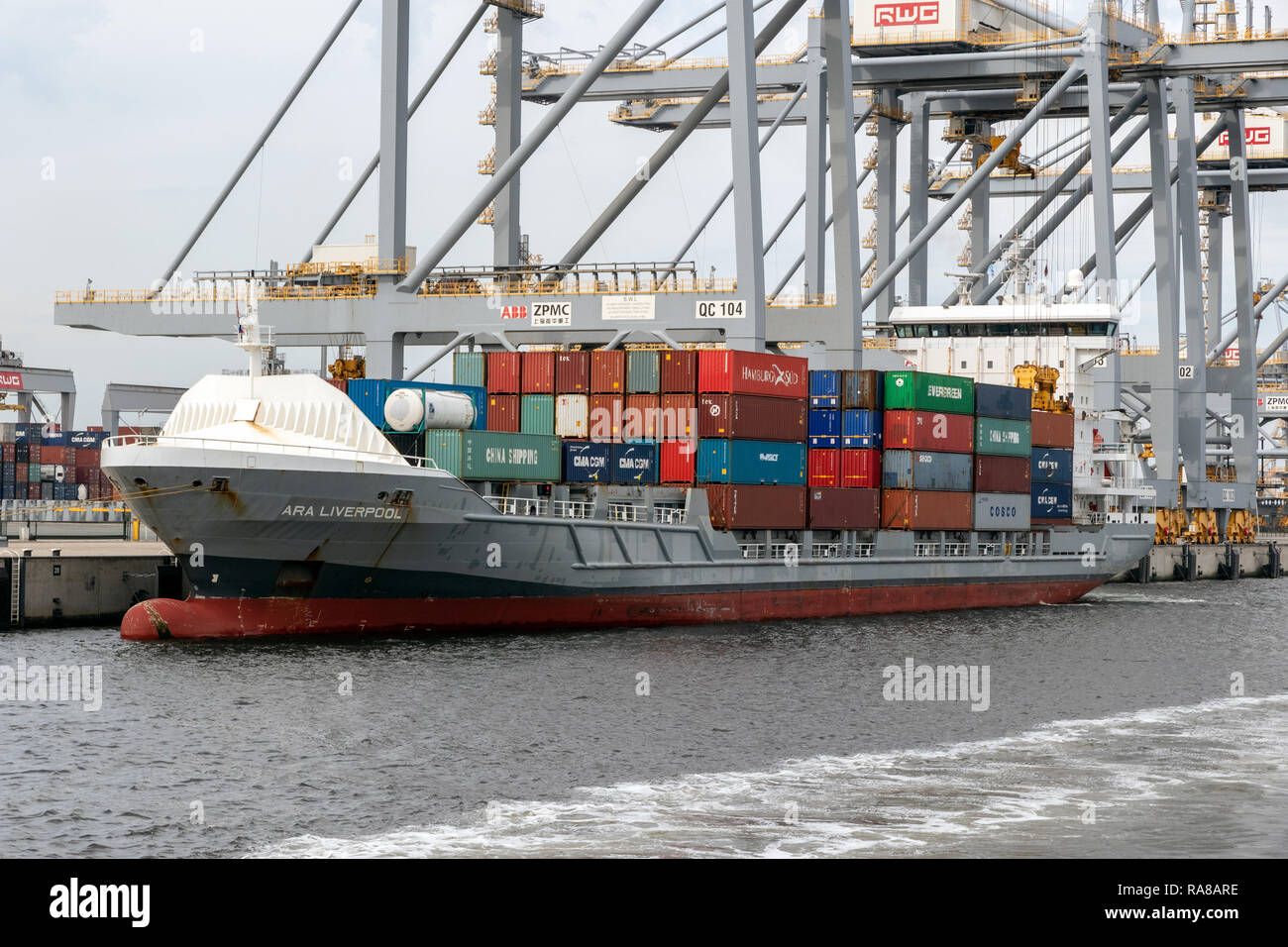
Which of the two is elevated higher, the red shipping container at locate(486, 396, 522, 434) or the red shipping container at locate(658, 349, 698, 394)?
the red shipping container at locate(658, 349, 698, 394)

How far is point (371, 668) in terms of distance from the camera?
2986cm

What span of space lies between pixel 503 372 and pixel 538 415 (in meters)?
1.68

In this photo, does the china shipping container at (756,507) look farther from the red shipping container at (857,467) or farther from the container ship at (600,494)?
the red shipping container at (857,467)

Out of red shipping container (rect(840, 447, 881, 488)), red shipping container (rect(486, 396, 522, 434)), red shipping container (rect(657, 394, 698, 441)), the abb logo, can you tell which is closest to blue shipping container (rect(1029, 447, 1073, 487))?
red shipping container (rect(840, 447, 881, 488))

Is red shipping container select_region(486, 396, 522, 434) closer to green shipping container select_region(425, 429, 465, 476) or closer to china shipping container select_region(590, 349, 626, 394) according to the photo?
china shipping container select_region(590, 349, 626, 394)

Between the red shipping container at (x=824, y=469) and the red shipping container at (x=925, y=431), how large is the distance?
1.73 m

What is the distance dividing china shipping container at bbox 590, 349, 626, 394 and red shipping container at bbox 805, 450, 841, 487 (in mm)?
8312

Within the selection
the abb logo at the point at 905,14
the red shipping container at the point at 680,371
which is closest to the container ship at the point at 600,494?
the red shipping container at the point at 680,371

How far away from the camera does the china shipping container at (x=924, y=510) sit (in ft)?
157

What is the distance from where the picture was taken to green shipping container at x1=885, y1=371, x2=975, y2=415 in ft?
154

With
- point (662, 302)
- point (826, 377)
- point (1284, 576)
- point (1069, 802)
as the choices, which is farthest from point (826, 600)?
point (1284, 576)

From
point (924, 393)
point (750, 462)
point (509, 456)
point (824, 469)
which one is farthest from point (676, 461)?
point (924, 393)

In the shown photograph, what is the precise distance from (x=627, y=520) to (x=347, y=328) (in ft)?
51.1
